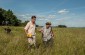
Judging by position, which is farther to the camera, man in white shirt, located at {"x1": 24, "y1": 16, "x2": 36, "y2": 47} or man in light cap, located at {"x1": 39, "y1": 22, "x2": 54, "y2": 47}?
man in light cap, located at {"x1": 39, "y1": 22, "x2": 54, "y2": 47}

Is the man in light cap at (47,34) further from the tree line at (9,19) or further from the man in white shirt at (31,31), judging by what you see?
the tree line at (9,19)

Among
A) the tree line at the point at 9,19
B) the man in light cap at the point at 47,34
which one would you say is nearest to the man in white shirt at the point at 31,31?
Answer: the man in light cap at the point at 47,34

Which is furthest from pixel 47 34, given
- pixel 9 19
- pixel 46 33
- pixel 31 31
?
pixel 9 19

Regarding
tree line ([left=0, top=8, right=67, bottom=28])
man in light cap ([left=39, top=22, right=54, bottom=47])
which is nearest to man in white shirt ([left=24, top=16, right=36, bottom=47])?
man in light cap ([left=39, top=22, right=54, bottom=47])

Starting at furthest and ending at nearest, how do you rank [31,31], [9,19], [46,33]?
[9,19], [46,33], [31,31]

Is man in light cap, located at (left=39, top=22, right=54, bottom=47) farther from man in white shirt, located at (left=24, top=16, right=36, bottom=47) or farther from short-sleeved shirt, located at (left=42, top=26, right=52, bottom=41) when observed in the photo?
man in white shirt, located at (left=24, top=16, right=36, bottom=47)

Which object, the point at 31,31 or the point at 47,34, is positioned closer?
the point at 31,31

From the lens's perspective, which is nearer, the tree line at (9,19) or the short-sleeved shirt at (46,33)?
the short-sleeved shirt at (46,33)

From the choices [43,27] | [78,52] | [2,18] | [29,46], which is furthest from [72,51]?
[2,18]

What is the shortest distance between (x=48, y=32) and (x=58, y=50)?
2443 millimetres

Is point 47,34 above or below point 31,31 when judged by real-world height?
below

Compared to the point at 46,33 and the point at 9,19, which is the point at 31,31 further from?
the point at 9,19

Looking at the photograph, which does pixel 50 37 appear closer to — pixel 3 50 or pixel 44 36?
pixel 44 36

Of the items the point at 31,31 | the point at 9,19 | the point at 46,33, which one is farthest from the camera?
the point at 9,19
